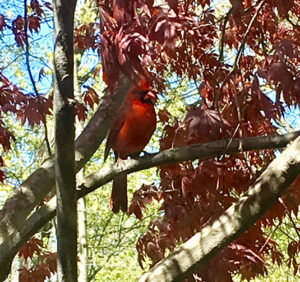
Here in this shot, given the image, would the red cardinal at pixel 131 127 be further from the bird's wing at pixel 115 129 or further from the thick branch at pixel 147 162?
the thick branch at pixel 147 162

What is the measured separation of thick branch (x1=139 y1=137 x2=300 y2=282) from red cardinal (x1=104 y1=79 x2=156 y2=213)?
115 cm

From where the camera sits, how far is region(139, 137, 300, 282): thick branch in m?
1.69

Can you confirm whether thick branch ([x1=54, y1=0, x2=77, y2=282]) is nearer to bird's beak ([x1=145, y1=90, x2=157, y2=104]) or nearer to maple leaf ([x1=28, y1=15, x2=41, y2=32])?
bird's beak ([x1=145, y1=90, x2=157, y2=104])

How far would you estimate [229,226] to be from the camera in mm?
1719

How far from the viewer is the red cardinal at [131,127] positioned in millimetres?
2949

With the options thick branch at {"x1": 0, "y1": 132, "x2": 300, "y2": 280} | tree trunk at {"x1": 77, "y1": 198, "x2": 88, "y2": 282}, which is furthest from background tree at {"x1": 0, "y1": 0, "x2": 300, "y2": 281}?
tree trunk at {"x1": 77, "y1": 198, "x2": 88, "y2": 282}

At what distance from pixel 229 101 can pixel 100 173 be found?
3.41ft

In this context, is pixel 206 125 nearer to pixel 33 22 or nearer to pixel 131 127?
pixel 131 127

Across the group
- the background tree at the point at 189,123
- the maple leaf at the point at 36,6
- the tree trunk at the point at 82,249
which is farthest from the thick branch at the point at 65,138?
the tree trunk at the point at 82,249

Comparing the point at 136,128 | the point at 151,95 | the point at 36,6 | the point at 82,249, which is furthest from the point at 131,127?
the point at 82,249

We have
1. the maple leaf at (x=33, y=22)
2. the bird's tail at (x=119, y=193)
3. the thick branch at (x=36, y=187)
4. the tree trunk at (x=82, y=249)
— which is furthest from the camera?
the tree trunk at (x=82, y=249)

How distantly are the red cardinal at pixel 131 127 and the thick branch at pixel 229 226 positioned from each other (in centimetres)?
115

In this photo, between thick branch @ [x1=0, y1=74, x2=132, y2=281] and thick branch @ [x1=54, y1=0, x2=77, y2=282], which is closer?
thick branch @ [x1=54, y1=0, x2=77, y2=282]

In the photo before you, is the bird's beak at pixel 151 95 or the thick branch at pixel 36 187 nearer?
the thick branch at pixel 36 187
